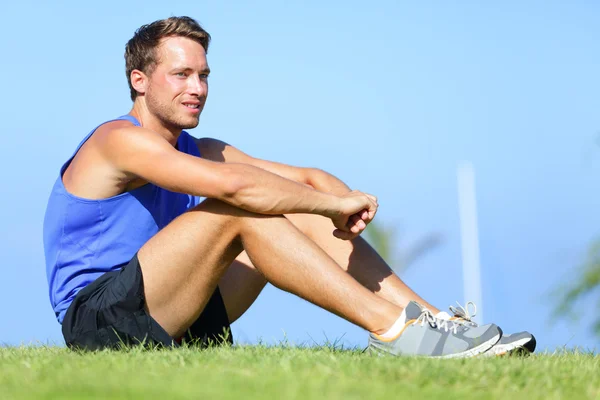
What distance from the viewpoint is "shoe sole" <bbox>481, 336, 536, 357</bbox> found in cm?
433

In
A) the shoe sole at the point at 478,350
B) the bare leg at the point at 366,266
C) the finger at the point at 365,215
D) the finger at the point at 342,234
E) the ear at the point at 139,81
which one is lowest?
the shoe sole at the point at 478,350

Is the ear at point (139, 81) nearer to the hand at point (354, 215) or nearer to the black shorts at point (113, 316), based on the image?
the black shorts at point (113, 316)

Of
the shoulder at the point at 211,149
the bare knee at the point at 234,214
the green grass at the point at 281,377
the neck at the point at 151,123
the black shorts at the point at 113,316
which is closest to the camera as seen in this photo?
the green grass at the point at 281,377

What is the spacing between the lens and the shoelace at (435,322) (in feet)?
13.8

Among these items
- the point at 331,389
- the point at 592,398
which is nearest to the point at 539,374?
the point at 592,398

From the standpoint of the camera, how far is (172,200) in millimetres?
5105

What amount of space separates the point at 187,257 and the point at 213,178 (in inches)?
18.0

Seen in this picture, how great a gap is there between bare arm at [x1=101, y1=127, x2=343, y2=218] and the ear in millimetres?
799

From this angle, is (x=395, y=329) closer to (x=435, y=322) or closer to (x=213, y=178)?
(x=435, y=322)

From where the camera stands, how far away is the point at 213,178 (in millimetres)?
4180

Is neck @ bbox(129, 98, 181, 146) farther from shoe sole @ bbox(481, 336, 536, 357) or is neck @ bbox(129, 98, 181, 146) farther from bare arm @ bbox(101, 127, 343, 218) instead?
shoe sole @ bbox(481, 336, 536, 357)

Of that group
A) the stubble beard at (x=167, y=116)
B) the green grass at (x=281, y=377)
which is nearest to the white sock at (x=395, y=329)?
the green grass at (x=281, y=377)

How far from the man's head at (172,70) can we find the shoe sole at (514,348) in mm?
2249

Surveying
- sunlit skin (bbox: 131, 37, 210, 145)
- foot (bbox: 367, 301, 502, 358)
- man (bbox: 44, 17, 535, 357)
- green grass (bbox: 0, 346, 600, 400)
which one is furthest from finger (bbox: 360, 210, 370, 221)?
sunlit skin (bbox: 131, 37, 210, 145)
